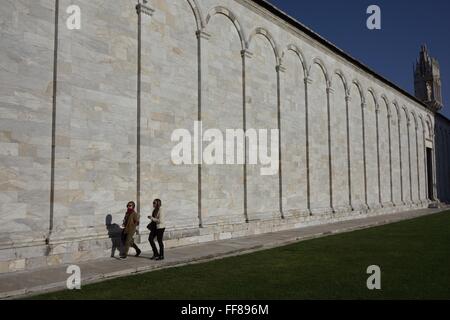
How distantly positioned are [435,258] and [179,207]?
813 centimetres

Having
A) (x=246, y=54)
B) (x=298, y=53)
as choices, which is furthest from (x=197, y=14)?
(x=298, y=53)

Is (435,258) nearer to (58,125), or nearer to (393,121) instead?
(58,125)

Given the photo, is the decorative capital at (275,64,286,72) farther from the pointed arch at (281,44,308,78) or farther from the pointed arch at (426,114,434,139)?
the pointed arch at (426,114,434,139)

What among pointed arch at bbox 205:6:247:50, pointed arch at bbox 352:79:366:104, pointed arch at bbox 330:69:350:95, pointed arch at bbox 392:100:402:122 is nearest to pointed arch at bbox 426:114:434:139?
pointed arch at bbox 392:100:402:122

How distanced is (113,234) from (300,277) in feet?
19.3

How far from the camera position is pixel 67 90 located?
11266 millimetres

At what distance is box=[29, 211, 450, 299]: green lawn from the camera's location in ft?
25.3

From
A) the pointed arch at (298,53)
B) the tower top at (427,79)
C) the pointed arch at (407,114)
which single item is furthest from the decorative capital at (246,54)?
the tower top at (427,79)

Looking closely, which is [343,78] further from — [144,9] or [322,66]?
[144,9]

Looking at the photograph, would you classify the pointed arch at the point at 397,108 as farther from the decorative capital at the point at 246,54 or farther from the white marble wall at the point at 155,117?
the decorative capital at the point at 246,54

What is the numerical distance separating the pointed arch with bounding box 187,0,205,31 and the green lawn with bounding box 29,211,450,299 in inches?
353

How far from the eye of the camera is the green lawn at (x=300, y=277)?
25.3 feet

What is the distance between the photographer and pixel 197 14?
15.8m
